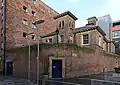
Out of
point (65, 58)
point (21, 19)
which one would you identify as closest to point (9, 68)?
point (65, 58)

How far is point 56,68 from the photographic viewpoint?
22188mm

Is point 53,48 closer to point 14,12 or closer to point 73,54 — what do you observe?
point 73,54

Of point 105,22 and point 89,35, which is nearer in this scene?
point 89,35

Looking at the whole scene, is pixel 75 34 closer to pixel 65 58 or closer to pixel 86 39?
pixel 86 39

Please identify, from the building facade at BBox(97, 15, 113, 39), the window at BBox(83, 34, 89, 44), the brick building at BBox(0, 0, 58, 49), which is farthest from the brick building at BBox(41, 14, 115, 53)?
the building facade at BBox(97, 15, 113, 39)

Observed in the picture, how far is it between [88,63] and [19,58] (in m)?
9.87

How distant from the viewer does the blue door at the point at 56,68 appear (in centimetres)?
2202

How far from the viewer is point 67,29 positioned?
30391 millimetres

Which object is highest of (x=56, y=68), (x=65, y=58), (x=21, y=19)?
(x=21, y=19)

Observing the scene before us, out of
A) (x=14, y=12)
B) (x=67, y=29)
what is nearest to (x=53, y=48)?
(x=67, y=29)

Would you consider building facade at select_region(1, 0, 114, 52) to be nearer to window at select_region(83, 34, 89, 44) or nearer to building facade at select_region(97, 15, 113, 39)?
window at select_region(83, 34, 89, 44)

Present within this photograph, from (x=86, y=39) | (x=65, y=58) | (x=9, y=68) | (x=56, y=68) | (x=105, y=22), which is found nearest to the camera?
(x=56, y=68)

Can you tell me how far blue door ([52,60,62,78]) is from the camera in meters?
22.0

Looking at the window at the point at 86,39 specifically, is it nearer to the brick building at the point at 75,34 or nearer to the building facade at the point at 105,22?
the brick building at the point at 75,34
